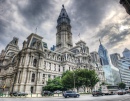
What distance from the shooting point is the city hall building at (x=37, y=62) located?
43.4 m

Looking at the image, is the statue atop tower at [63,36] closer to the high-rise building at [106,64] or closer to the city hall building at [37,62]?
the city hall building at [37,62]

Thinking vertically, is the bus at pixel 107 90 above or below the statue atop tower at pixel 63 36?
below

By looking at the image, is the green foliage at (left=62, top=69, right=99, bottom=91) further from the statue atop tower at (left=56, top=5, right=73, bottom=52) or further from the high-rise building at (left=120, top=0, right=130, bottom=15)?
the statue atop tower at (left=56, top=5, right=73, bottom=52)

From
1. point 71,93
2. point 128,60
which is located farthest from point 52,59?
point 128,60

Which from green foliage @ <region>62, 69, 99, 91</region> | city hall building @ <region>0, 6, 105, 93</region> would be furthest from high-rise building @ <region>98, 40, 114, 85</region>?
green foliage @ <region>62, 69, 99, 91</region>

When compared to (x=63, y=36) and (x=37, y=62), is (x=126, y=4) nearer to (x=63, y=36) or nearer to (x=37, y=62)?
(x=37, y=62)

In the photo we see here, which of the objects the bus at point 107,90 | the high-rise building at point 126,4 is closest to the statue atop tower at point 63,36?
the bus at point 107,90

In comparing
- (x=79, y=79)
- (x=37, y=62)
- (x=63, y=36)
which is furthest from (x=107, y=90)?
(x=63, y=36)

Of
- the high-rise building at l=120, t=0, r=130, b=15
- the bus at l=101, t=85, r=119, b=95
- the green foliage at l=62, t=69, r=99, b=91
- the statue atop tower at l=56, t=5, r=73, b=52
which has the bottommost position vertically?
the bus at l=101, t=85, r=119, b=95

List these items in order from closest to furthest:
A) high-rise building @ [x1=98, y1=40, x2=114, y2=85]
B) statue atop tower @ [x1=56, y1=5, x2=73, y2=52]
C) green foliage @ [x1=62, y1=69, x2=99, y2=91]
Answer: green foliage @ [x1=62, y1=69, x2=99, y2=91], statue atop tower @ [x1=56, y1=5, x2=73, y2=52], high-rise building @ [x1=98, y1=40, x2=114, y2=85]

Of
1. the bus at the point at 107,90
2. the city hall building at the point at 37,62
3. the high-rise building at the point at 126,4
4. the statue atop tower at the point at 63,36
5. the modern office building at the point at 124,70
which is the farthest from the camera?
the modern office building at the point at 124,70

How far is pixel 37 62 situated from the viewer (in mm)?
48188

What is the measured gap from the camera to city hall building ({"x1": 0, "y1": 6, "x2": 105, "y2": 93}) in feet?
143

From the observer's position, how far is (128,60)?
13362 centimetres
